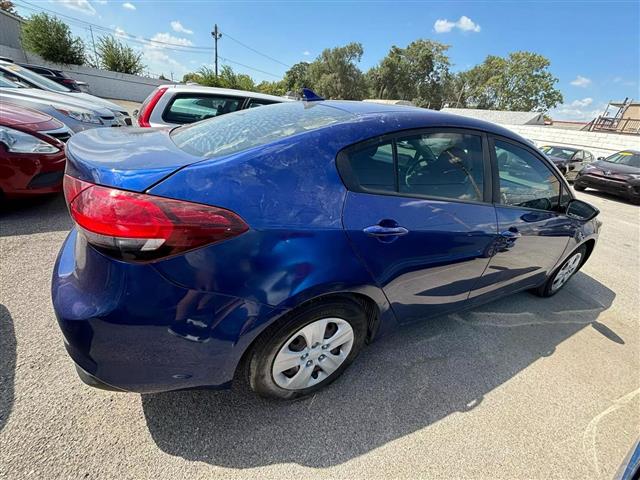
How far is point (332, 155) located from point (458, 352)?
1.79 m

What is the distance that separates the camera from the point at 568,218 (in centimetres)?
272

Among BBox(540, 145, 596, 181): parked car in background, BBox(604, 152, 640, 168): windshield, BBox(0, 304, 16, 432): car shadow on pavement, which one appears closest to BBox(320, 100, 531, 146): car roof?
BBox(0, 304, 16, 432): car shadow on pavement

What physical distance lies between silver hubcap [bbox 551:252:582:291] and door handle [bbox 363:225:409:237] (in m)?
2.45

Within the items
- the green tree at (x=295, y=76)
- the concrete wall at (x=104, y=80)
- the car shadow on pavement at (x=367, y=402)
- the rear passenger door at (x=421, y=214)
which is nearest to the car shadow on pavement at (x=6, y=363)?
the car shadow on pavement at (x=367, y=402)

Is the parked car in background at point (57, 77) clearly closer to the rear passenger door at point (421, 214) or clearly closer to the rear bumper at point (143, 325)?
the rear bumper at point (143, 325)

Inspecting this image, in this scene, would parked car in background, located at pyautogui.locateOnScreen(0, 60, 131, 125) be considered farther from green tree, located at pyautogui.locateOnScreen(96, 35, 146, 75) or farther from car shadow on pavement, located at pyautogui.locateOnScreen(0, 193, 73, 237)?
green tree, located at pyautogui.locateOnScreen(96, 35, 146, 75)

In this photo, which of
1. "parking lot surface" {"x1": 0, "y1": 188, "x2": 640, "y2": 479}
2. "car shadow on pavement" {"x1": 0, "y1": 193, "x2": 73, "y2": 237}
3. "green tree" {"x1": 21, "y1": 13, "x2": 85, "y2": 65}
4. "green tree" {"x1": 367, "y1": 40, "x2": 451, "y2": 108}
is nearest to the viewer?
"parking lot surface" {"x1": 0, "y1": 188, "x2": 640, "y2": 479}

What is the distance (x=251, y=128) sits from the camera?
68.6 inches

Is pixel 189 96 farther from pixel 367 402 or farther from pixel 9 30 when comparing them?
pixel 9 30

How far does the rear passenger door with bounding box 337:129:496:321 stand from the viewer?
5.14ft

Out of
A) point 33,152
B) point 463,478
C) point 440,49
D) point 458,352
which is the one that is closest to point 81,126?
point 33,152

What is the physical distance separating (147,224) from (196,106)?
4496 millimetres

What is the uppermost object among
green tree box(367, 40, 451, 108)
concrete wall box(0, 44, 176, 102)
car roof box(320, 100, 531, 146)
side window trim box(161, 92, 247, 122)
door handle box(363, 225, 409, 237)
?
green tree box(367, 40, 451, 108)

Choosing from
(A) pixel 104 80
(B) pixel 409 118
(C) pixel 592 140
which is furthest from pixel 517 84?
(B) pixel 409 118
